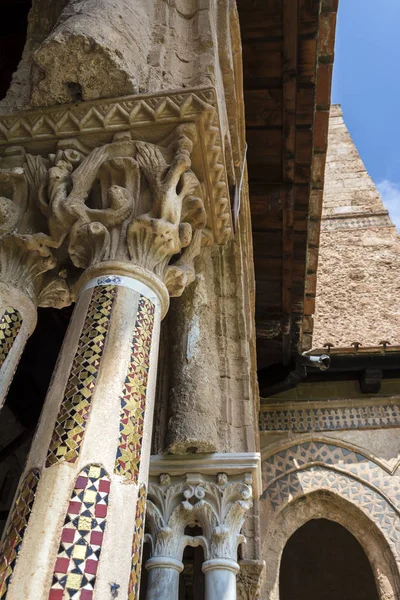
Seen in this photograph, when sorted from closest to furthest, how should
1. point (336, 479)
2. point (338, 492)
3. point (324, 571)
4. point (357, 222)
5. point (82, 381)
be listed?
point (82, 381) < point (338, 492) < point (336, 479) < point (357, 222) < point (324, 571)

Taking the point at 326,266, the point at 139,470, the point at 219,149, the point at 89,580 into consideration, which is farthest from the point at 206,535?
the point at 326,266

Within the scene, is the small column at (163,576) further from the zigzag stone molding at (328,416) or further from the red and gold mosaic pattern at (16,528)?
the zigzag stone molding at (328,416)

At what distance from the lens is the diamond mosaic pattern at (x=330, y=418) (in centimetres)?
564

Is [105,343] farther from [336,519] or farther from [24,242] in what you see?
[336,519]

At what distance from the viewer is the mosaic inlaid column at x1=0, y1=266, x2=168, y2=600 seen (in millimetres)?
1327

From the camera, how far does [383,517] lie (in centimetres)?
498

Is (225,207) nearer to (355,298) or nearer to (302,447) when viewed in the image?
(302,447)

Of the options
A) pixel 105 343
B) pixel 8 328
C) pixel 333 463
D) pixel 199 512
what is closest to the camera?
pixel 105 343

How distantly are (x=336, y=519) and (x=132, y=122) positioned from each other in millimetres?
4407

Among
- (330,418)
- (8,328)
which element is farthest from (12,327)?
(330,418)

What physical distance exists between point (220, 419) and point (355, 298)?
4.58m

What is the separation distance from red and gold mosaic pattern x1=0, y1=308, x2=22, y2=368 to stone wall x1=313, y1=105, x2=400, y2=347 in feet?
16.5

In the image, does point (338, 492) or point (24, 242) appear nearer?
point (24, 242)

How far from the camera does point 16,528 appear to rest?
55.9 inches
